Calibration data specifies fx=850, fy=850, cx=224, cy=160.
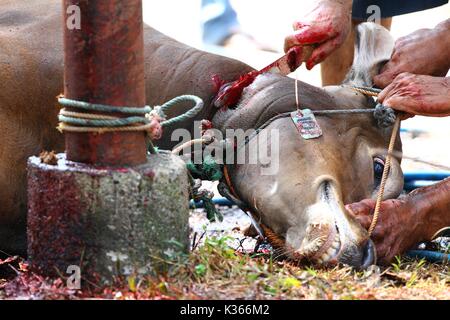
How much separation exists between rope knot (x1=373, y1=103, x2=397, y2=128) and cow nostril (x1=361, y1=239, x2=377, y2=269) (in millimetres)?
647

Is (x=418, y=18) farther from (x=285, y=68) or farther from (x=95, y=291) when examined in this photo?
(x=95, y=291)

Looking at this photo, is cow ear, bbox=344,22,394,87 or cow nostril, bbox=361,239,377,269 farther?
cow ear, bbox=344,22,394,87

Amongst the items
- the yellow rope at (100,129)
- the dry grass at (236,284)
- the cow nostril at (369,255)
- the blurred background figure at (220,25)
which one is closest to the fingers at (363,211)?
the cow nostril at (369,255)

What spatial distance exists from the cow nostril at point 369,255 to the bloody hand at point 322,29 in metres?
0.97

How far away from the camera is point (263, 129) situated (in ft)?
11.9

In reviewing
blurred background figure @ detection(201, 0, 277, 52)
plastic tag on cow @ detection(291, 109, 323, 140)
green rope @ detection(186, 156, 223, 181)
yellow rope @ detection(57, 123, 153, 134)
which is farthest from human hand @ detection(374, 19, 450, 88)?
blurred background figure @ detection(201, 0, 277, 52)

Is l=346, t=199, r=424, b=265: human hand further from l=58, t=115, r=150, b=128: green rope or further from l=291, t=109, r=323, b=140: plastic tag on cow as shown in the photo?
l=58, t=115, r=150, b=128: green rope

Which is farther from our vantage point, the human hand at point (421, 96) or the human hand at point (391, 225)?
the human hand at point (421, 96)

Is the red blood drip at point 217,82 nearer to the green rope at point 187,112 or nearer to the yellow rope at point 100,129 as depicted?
the green rope at point 187,112

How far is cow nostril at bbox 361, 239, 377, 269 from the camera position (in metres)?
3.16

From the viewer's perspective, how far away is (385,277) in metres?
3.07

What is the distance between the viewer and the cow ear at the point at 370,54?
13.1 ft

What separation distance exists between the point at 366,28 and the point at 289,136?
900mm

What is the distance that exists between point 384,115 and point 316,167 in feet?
1.45
